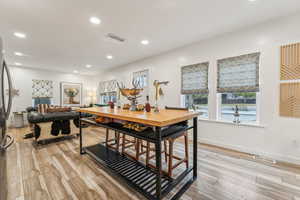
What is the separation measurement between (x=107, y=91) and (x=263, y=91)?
6171mm

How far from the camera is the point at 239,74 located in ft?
8.90

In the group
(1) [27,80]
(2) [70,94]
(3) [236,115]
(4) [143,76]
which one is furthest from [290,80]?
(1) [27,80]

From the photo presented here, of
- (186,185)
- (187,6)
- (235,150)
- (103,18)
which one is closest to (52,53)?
(103,18)

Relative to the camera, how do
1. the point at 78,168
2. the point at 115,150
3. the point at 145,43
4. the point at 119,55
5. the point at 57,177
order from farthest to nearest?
the point at 119,55 → the point at 145,43 → the point at 115,150 → the point at 78,168 → the point at 57,177

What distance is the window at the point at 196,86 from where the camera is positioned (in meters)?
3.25

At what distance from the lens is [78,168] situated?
2.12 metres

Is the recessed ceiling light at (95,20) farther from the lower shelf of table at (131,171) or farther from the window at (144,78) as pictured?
the lower shelf of table at (131,171)

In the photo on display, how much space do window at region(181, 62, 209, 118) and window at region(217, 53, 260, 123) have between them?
13.4 inches

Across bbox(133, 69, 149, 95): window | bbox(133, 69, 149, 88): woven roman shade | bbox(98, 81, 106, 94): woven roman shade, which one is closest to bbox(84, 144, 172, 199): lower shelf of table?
bbox(133, 69, 149, 95): window

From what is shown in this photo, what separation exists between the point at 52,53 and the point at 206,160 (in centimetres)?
514

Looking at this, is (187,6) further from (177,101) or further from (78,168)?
(78,168)

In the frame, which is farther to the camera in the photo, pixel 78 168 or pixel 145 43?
pixel 145 43

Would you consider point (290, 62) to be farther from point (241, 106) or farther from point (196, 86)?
point (196, 86)

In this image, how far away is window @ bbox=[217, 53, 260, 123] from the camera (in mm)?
2582
